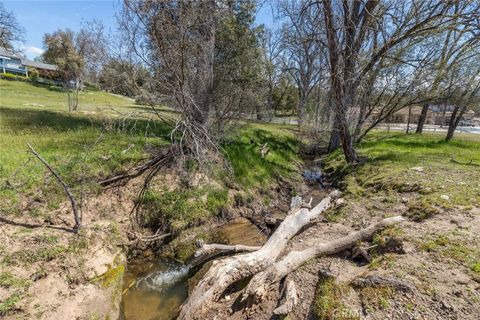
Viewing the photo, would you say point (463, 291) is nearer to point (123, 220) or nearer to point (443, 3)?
point (123, 220)

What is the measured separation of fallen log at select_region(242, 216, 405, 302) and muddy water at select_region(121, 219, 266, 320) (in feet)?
4.18

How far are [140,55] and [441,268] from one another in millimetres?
6708

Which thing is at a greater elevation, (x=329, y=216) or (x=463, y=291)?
(x=463, y=291)

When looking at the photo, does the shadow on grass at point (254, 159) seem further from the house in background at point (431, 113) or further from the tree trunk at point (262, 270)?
the house in background at point (431, 113)

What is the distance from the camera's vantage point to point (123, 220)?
16.9ft

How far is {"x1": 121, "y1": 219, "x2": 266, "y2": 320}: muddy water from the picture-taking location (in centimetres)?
362

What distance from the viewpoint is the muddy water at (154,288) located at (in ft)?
11.9

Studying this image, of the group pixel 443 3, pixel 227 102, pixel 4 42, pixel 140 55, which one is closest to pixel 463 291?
pixel 227 102

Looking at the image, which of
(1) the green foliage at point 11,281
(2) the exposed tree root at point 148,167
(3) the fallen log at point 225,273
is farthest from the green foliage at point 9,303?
(2) the exposed tree root at point 148,167

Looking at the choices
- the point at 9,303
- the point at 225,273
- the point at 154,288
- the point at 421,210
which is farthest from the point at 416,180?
the point at 9,303

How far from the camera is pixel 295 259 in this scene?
12.0 feet

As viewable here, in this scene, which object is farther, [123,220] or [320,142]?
[320,142]

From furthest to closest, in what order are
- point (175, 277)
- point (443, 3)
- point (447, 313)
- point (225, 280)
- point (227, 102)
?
point (227, 102)
point (443, 3)
point (175, 277)
point (225, 280)
point (447, 313)

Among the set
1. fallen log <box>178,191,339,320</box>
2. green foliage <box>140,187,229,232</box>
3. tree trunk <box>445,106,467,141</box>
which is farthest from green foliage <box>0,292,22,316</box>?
tree trunk <box>445,106,467,141</box>
